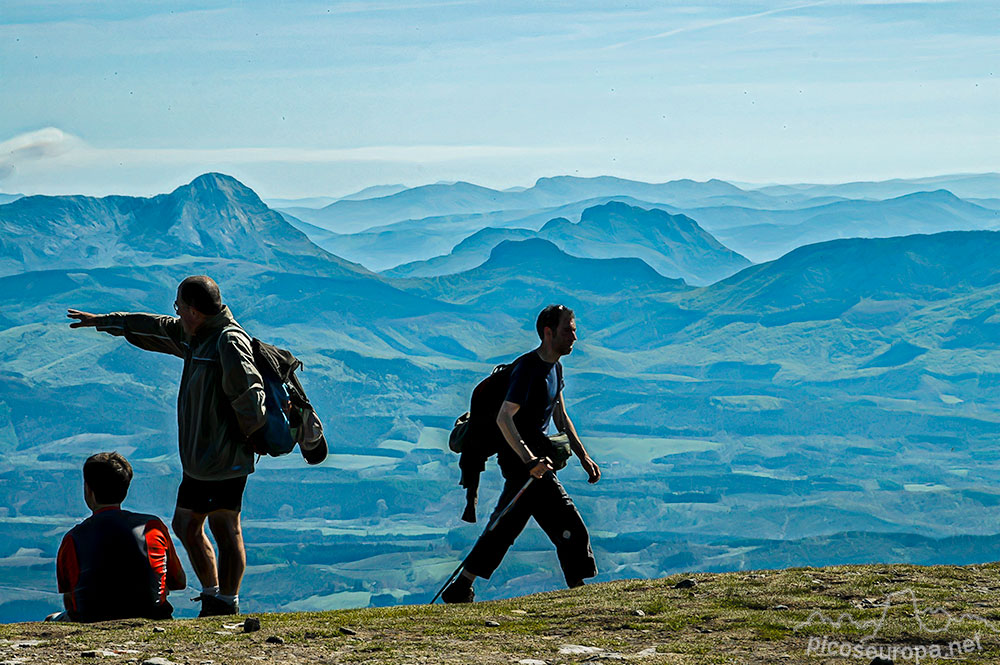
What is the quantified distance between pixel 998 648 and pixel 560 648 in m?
2.79

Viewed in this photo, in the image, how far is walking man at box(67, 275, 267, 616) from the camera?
9305 millimetres

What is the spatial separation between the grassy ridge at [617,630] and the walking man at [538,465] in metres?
0.45

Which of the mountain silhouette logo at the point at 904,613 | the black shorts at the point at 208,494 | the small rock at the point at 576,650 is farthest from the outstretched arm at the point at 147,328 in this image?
the mountain silhouette logo at the point at 904,613

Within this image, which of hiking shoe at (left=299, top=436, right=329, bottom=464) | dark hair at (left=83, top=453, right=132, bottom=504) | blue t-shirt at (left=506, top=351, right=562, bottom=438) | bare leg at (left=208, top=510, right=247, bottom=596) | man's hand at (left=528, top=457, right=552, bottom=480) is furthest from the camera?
blue t-shirt at (left=506, top=351, right=562, bottom=438)

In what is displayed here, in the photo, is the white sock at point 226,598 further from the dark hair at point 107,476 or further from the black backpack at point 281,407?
the dark hair at point 107,476

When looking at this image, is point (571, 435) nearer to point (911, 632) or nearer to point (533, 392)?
point (533, 392)

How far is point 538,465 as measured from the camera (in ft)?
34.0

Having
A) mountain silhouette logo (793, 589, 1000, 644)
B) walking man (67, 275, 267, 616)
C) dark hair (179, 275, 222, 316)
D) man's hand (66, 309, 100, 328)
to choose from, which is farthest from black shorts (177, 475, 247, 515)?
mountain silhouette logo (793, 589, 1000, 644)

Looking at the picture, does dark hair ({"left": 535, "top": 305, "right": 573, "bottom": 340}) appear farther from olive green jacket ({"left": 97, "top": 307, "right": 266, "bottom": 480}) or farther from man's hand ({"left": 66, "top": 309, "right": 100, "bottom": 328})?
man's hand ({"left": 66, "top": 309, "right": 100, "bottom": 328})

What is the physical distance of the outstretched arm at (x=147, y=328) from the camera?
993 centimetres

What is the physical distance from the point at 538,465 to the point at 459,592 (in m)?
1.34

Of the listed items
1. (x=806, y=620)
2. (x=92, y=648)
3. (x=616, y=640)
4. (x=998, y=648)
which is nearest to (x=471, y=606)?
(x=616, y=640)

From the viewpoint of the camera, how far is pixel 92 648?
308 inches

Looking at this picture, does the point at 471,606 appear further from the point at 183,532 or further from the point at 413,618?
the point at 183,532
